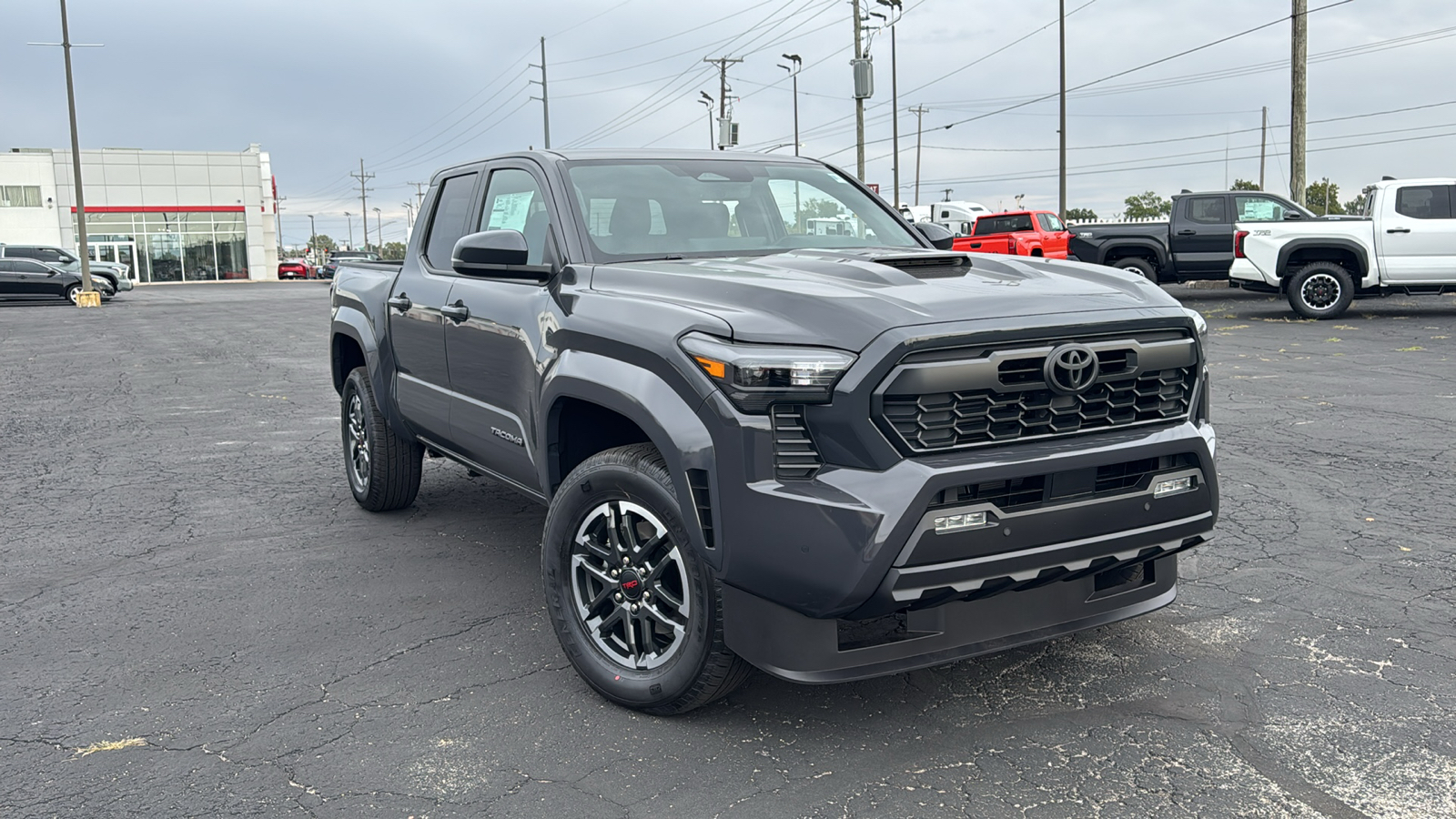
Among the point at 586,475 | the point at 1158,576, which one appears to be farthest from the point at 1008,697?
the point at 586,475

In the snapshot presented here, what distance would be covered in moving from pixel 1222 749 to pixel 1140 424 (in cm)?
94

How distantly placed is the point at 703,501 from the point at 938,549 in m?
0.67

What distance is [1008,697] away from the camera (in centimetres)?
368

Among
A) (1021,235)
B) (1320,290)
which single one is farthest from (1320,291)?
(1021,235)

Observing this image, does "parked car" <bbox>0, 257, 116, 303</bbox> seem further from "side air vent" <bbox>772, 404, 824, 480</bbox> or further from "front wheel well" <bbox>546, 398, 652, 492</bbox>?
"side air vent" <bbox>772, 404, 824, 480</bbox>

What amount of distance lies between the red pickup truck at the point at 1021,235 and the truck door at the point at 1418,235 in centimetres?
1081

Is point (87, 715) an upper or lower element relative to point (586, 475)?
lower

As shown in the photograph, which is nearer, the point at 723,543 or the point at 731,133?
the point at 723,543

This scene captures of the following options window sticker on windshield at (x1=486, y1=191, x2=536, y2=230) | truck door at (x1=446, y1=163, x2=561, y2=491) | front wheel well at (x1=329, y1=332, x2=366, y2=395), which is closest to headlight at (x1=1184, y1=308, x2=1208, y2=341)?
truck door at (x1=446, y1=163, x2=561, y2=491)

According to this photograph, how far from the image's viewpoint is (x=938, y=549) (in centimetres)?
297

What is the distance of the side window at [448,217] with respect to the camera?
5371 mm

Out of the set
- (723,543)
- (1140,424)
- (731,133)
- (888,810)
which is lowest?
(888,810)

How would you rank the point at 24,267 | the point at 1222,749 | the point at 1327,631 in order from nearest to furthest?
1. the point at 1222,749
2. the point at 1327,631
3. the point at 24,267

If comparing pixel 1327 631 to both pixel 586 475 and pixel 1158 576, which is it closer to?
pixel 1158 576
